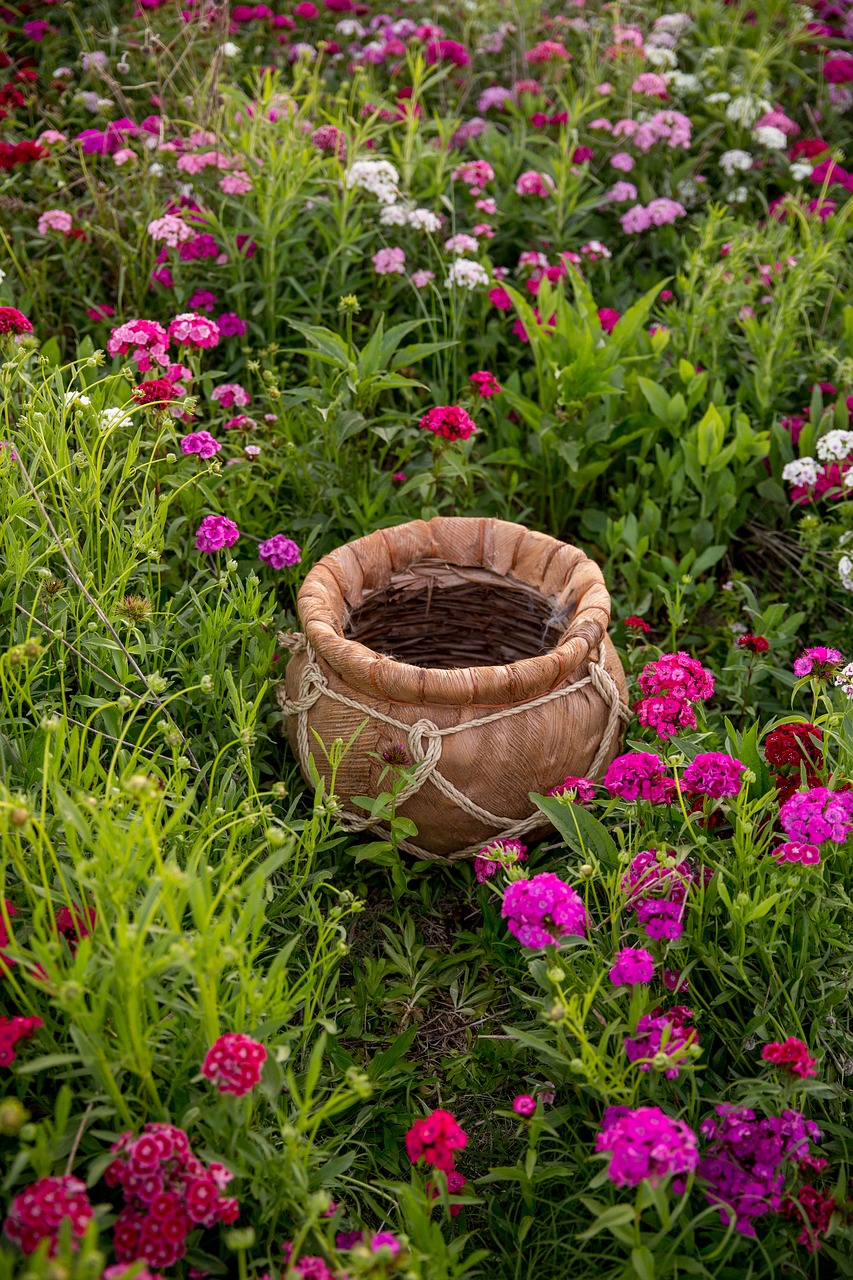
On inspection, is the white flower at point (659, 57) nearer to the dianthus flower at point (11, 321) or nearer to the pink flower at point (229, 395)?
the pink flower at point (229, 395)

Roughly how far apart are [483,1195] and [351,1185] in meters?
0.21

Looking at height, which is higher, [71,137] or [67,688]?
[71,137]

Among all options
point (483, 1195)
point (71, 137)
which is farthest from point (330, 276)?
point (483, 1195)

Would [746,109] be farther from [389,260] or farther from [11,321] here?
[11,321]

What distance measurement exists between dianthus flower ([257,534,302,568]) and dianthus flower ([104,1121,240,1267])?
Answer: 131 centimetres

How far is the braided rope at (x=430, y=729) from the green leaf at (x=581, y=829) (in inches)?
6.2

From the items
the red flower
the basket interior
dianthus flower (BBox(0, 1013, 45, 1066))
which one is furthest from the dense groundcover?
the basket interior

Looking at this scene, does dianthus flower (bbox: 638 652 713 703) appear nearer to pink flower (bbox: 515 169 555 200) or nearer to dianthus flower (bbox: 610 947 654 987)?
dianthus flower (bbox: 610 947 654 987)

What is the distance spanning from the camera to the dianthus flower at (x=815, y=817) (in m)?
1.55

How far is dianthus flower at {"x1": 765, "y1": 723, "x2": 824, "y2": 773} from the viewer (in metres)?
1.77

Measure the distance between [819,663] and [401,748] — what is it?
0.79 m

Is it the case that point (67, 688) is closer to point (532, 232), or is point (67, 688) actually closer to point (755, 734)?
point (755, 734)

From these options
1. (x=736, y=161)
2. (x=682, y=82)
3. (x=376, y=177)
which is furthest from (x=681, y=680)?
(x=682, y=82)

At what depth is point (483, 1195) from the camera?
1.63 meters
